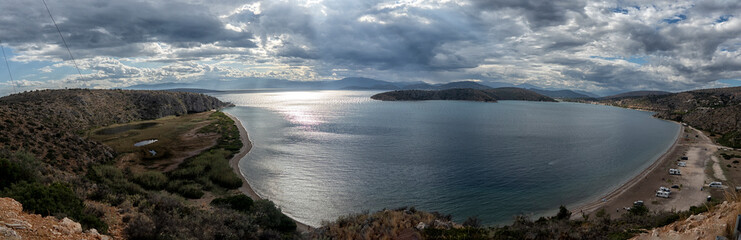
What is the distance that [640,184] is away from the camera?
45.0m

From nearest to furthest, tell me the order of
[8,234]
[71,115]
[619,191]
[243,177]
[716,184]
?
[8,234], [619,191], [716,184], [243,177], [71,115]

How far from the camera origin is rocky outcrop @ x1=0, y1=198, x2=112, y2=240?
8133 millimetres

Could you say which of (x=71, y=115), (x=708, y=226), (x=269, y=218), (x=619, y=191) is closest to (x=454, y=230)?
(x=708, y=226)

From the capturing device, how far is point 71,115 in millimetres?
81312

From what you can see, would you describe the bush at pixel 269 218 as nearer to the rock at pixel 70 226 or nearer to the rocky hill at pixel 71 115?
the rock at pixel 70 226

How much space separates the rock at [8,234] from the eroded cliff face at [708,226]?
15695mm

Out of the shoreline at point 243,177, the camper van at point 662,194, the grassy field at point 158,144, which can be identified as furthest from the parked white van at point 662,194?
the grassy field at point 158,144

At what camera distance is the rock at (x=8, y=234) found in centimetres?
761

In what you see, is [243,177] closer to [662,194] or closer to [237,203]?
[237,203]

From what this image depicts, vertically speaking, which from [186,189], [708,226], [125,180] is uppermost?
[708,226]

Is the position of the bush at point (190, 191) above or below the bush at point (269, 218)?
below

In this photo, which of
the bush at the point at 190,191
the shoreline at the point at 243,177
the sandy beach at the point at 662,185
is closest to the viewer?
the shoreline at the point at 243,177

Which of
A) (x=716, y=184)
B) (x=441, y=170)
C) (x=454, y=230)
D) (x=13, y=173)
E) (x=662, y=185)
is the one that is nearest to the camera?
(x=13, y=173)

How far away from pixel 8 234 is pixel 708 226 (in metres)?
16.2
